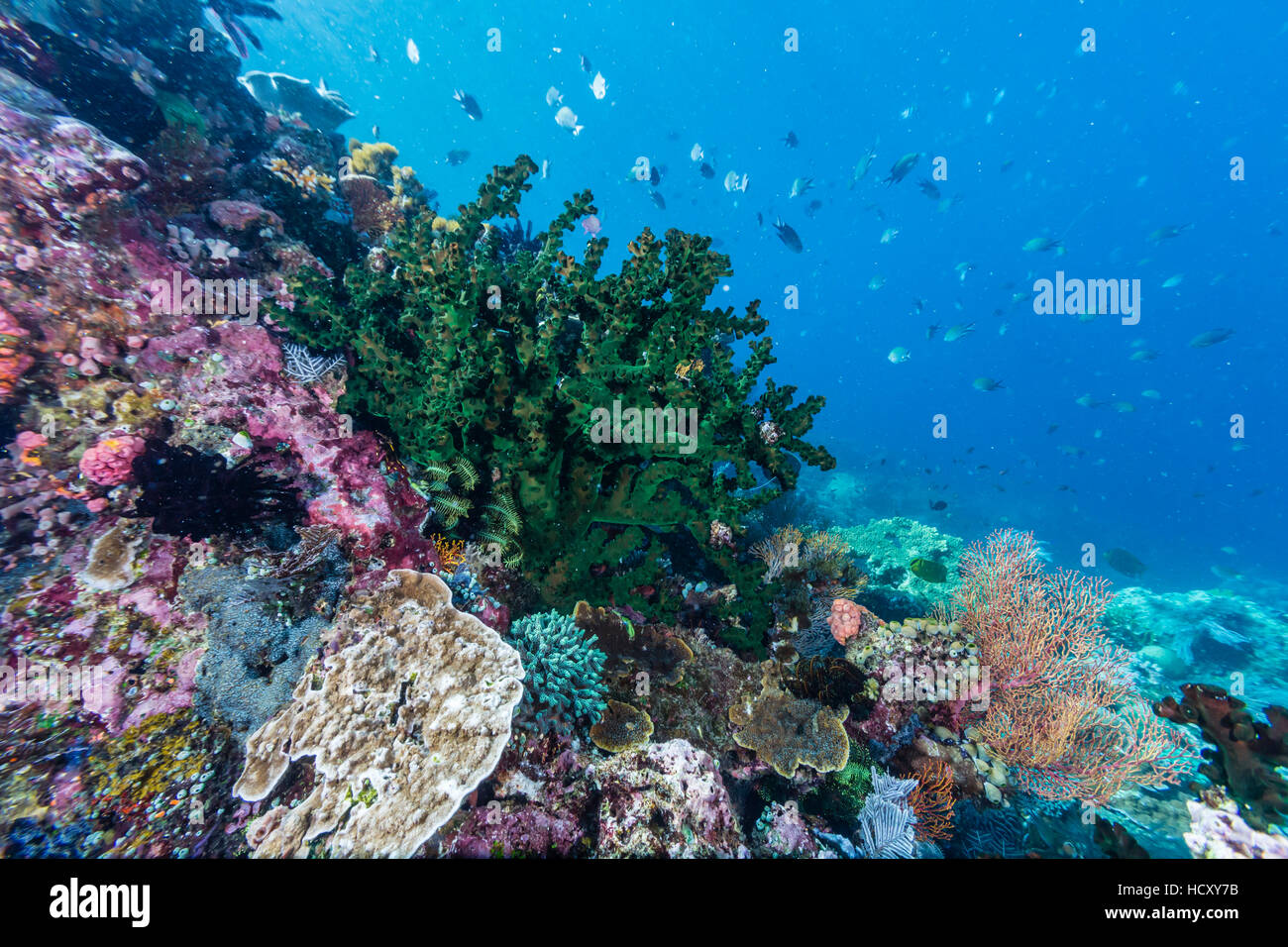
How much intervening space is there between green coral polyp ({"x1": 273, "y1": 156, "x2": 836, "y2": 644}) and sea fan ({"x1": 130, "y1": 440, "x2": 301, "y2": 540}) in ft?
3.55

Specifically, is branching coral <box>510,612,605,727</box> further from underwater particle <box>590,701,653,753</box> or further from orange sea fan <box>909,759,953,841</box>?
orange sea fan <box>909,759,953,841</box>

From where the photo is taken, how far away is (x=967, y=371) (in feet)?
384

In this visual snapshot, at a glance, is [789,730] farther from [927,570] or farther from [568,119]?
[568,119]

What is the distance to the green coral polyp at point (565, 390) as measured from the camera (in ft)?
13.3

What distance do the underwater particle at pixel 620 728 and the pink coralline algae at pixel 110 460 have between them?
440cm

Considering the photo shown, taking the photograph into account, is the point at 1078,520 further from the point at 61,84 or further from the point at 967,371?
the point at 967,371

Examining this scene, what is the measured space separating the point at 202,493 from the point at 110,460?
0.72 meters

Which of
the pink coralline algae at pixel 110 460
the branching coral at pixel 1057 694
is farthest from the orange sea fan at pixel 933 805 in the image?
the pink coralline algae at pixel 110 460

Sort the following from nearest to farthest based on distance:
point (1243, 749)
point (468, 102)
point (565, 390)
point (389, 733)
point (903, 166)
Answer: point (389, 733) < point (565, 390) < point (1243, 749) < point (468, 102) < point (903, 166)

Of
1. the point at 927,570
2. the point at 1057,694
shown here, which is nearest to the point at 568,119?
the point at 927,570

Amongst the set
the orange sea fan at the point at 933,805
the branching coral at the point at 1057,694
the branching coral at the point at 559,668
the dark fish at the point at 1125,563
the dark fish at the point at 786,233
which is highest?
the dark fish at the point at 786,233

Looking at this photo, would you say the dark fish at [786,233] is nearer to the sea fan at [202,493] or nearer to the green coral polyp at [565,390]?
the green coral polyp at [565,390]

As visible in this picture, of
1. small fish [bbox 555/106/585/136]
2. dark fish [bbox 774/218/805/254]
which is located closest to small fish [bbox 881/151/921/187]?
dark fish [bbox 774/218/805/254]

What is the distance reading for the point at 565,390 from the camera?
164 inches
